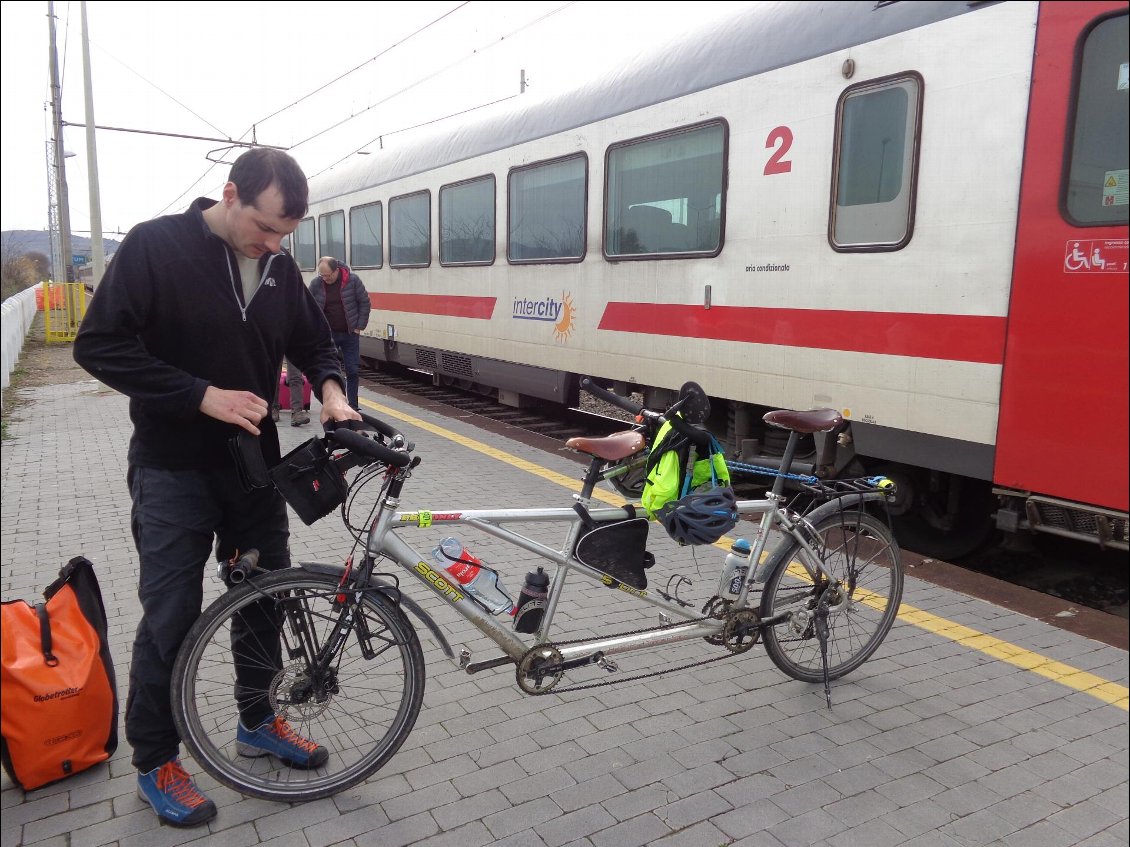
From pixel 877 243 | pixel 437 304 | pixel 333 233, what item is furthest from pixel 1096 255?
pixel 333 233

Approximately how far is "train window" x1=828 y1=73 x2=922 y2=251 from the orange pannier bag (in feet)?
14.4

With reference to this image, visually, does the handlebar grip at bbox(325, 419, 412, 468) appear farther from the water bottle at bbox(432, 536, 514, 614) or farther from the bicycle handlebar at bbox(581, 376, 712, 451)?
the bicycle handlebar at bbox(581, 376, 712, 451)

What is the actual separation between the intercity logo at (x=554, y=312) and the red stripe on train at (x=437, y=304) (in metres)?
0.67

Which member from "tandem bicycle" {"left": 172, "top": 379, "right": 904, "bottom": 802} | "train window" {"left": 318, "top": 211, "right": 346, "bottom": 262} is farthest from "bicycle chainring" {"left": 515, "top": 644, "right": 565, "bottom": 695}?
"train window" {"left": 318, "top": 211, "right": 346, "bottom": 262}

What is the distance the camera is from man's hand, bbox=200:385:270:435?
2.40m

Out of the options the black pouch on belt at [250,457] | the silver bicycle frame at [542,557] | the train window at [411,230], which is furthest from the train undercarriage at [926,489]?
the train window at [411,230]

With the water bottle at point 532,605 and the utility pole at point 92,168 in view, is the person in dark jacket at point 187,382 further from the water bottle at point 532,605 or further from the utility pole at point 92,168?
the utility pole at point 92,168

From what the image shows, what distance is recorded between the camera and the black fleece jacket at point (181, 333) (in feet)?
7.79

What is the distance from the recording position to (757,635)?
3.31 metres

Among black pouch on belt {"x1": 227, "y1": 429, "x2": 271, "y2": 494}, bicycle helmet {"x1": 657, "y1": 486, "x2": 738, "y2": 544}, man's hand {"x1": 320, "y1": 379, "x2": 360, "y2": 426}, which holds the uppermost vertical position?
man's hand {"x1": 320, "y1": 379, "x2": 360, "y2": 426}

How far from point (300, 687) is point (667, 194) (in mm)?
5090

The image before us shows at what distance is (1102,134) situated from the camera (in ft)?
13.3

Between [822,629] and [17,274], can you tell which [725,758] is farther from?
[17,274]

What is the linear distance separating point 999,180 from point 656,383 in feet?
10.3
